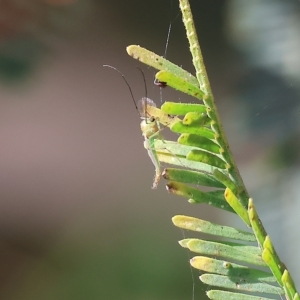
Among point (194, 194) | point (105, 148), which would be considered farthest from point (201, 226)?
point (105, 148)

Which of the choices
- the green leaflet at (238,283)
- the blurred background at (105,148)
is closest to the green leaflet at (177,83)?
the green leaflet at (238,283)

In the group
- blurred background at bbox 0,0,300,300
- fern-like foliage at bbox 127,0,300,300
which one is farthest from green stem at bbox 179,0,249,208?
blurred background at bbox 0,0,300,300

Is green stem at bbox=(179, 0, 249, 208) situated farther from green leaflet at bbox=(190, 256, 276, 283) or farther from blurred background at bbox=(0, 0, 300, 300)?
blurred background at bbox=(0, 0, 300, 300)

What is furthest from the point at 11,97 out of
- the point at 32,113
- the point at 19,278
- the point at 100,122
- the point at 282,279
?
the point at 282,279

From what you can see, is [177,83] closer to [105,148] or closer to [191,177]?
[191,177]

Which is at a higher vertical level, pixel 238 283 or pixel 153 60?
pixel 153 60
